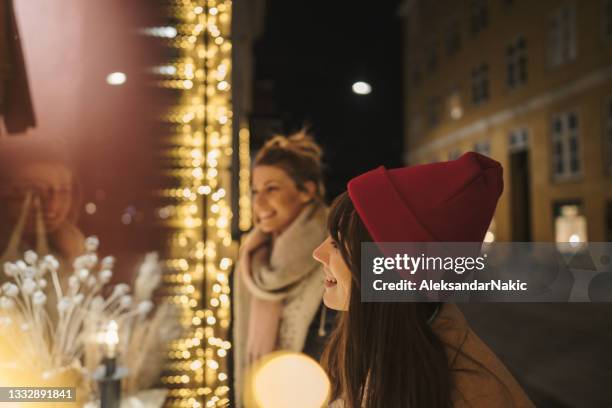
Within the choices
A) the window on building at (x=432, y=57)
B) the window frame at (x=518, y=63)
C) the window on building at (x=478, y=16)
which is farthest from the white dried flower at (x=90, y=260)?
the window on building at (x=478, y=16)

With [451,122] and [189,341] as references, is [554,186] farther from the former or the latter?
[189,341]

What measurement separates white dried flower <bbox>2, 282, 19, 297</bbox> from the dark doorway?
33.3 feet

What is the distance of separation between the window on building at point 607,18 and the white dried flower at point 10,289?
9634 mm

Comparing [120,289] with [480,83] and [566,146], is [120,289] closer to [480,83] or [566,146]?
[566,146]

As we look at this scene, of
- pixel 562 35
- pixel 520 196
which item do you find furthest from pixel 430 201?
pixel 520 196

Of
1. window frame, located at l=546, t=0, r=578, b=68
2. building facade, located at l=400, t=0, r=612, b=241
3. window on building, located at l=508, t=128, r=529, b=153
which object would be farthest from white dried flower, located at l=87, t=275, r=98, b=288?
window on building, located at l=508, t=128, r=529, b=153

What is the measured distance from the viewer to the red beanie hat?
3.18ft

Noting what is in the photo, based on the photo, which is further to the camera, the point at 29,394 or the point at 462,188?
the point at 29,394

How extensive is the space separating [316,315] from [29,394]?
1.08m

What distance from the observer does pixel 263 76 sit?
160 inches

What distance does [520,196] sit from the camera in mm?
10594

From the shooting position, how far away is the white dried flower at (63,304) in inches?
74.0

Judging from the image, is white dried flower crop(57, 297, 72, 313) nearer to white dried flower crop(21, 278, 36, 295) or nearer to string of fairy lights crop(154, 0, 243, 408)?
white dried flower crop(21, 278, 36, 295)

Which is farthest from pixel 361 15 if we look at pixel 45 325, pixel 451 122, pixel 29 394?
pixel 451 122
